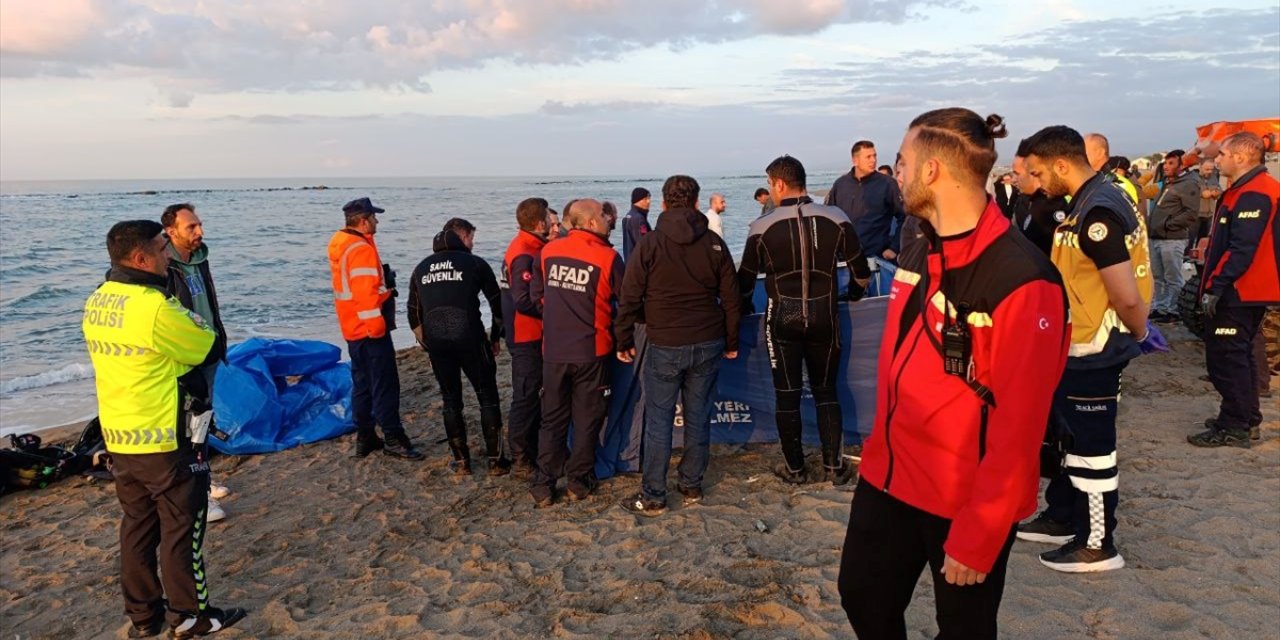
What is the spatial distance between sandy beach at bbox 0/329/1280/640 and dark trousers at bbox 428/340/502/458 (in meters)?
0.35

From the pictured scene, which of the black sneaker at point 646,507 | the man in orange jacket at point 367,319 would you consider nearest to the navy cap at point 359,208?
the man in orange jacket at point 367,319

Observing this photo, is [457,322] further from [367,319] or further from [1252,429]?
[1252,429]

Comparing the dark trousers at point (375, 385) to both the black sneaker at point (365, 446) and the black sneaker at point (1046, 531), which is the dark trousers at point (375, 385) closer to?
the black sneaker at point (365, 446)

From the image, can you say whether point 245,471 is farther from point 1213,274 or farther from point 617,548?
point 1213,274

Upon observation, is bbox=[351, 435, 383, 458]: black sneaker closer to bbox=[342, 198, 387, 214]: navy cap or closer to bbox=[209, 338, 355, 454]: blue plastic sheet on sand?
bbox=[209, 338, 355, 454]: blue plastic sheet on sand

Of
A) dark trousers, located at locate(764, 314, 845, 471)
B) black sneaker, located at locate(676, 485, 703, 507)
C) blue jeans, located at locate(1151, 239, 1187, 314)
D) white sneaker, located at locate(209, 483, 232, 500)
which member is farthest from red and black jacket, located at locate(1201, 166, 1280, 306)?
white sneaker, located at locate(209, 483, 232, 500)

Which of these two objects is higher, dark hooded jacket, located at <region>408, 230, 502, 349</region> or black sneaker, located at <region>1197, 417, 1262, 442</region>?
dark hooded jacket, located at <region>408, 230, 502, 349</region>

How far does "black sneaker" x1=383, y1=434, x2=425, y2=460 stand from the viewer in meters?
6.07

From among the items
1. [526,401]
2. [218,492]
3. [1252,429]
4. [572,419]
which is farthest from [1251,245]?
[218,492]

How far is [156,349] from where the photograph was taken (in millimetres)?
3402

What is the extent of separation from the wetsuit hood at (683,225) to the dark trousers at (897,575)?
7.82ft

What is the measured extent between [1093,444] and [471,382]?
3.88 m

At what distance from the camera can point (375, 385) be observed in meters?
5.92

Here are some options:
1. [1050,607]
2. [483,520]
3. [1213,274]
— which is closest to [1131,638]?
[1050,607]
